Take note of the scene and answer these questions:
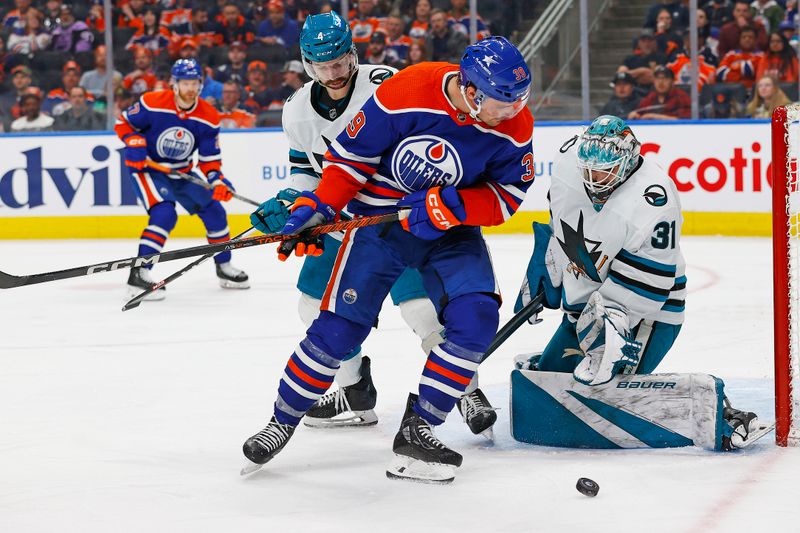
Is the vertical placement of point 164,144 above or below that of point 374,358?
above

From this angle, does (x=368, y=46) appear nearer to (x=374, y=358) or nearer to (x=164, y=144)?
(x=164, y=144)

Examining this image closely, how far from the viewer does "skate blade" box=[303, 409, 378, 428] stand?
10.5ft

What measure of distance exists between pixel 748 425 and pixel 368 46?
19.0 ft

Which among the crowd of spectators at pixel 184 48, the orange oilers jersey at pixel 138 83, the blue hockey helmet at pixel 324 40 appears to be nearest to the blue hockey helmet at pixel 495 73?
the blue hockey helmet at pixel 324 40

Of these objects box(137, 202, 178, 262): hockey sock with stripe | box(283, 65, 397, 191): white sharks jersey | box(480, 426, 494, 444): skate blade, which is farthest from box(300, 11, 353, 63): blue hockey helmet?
→ box(137, 202, 178, 262): hockey sock with stripe

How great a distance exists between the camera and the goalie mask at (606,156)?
2771 millimetres

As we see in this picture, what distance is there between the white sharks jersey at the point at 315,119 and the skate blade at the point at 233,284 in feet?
8.96

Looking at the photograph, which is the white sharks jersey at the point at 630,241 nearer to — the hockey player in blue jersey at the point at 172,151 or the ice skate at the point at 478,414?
the ice skate at the point at 478,414

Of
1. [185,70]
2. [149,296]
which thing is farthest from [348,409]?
[185,70]

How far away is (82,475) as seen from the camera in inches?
107

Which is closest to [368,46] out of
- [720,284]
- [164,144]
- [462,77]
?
[164,144]

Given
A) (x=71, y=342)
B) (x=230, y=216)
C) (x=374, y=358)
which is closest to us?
(x=374, y=358)

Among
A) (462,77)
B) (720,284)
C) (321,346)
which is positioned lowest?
(720,284)

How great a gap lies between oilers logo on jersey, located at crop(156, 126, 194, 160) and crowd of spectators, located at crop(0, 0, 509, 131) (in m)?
2.12
